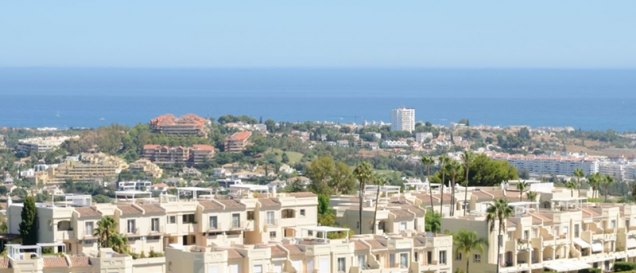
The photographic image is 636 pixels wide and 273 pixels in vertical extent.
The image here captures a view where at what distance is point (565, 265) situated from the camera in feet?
177

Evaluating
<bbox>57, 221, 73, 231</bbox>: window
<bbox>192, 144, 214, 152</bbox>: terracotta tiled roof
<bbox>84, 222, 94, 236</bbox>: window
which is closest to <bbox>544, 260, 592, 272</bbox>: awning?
Result: <bbox>84, 222, 94, 236</bbox>: window

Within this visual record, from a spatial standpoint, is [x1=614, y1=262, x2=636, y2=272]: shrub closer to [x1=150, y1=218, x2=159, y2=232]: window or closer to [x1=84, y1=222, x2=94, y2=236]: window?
[x1=150, y1=218, x2=159, y2=232]: window

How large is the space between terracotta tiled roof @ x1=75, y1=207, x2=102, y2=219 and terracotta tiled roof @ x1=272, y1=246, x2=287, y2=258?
19.4ft

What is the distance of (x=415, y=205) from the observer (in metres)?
56.3

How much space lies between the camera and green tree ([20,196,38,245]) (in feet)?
157

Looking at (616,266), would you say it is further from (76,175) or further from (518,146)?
(518,146)

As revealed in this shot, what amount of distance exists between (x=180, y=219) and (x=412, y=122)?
142 metres

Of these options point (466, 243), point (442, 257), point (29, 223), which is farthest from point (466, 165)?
point (29, 223)

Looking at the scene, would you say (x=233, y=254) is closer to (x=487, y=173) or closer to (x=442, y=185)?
(x=442, y=185)

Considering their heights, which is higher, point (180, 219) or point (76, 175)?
point (180, 219)

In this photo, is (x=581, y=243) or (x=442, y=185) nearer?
(x=581, y=243)

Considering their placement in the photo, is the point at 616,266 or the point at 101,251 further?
the point at 616,266

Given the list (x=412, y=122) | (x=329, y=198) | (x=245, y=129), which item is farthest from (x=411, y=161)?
(x=329, y=198)

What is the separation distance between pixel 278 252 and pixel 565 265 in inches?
520
